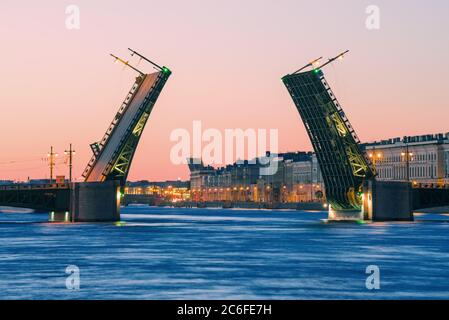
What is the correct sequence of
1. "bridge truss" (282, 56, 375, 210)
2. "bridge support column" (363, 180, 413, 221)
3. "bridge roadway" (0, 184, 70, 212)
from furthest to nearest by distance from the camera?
"bridge roadway" (0, 184, 70, 212)
"bridge support column" (363, 180, 413, 221)
"bridge truss" (282, 56, 375, 210)

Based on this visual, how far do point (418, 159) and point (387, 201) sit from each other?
7172cm

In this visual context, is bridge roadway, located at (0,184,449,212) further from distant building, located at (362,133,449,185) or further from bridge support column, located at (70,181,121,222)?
distant building, located at (362,133,449,185)

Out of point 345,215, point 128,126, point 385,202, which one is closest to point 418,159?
point 345,215

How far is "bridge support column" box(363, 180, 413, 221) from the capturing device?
6888cm

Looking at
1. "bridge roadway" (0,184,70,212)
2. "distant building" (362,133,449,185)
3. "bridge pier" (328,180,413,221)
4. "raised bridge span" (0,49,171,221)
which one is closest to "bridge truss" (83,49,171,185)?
"raised bridge span" (0,49,171,221)

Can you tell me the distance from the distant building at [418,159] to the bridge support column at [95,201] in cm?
6579

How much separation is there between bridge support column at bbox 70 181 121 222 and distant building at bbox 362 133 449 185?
6579cm

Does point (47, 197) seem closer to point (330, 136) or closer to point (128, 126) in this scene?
point (128, 126)

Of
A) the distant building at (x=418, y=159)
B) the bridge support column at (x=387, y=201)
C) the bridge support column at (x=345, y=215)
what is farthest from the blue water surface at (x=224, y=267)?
the distant building at (x=418, y=159)

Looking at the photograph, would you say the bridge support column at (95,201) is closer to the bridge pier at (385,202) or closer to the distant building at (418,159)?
the bridge pier at (385,202)

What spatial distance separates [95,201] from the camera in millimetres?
67188
